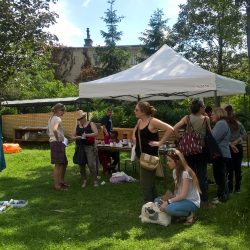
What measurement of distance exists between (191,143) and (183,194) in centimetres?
93

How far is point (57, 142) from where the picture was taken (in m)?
8.14

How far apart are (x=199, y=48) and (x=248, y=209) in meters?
16.7

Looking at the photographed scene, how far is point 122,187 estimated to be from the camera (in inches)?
332

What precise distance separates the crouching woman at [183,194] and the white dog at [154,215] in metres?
0.06

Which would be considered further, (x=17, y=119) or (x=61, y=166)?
(x=17, y=119)

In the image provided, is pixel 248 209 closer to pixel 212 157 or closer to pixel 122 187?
pixel 212 157

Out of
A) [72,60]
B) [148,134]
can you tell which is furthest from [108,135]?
[72,60]

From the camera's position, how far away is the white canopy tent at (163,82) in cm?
808

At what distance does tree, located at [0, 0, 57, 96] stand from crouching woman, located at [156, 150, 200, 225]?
8.80 m

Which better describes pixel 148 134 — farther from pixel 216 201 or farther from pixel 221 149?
pixel 216 201

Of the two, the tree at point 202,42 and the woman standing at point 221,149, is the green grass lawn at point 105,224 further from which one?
the tree at point 202,42

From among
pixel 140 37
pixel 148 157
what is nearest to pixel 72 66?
pixel 140 37

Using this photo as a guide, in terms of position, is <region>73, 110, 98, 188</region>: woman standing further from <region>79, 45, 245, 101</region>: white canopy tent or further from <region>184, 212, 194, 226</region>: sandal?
<region>184, 212, 194, 226</region>: sandal

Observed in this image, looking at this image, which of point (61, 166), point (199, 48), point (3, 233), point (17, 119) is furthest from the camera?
point (199, 48)
